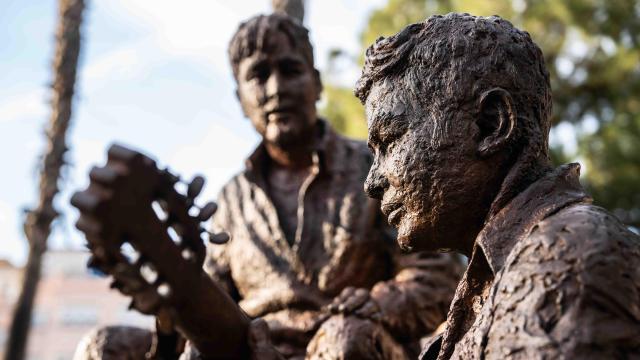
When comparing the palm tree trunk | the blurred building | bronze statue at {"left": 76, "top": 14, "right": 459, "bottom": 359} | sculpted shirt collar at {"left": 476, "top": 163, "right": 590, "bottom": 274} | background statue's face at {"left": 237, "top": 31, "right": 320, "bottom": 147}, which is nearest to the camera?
sculpted shirt collar at {"left": 476, "top": 163, "right": 590, "bottom": 274}

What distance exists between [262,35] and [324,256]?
1.09 metres

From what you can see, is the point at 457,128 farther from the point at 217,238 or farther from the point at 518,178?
the point at 217,238

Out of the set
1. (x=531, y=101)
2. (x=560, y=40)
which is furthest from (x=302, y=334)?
(x=560, y=40)

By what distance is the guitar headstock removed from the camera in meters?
2.44

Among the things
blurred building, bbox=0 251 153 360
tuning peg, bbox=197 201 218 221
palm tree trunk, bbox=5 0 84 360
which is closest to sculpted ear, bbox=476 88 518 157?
tuning peg, bbox=197 201 218 221

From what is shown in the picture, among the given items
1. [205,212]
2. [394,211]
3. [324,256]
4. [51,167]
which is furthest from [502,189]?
[51,167]

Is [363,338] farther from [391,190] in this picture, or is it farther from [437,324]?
[391,190]

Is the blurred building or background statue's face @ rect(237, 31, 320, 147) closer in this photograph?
background statue's face @ rect(237, 31, 320, 147)

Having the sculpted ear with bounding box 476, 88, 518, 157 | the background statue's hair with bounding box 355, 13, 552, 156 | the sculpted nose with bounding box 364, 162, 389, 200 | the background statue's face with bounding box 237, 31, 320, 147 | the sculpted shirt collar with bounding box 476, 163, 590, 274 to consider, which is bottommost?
the sculpted shirt collar with bounding box 476, 163, 590, 274

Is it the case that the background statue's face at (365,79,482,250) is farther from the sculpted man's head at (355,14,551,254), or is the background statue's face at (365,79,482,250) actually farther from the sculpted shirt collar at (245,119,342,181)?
the sculpted shirt collar at (245,119,342,181)

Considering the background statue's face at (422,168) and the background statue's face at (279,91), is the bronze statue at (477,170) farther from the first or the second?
the background statue's face at (279,91)

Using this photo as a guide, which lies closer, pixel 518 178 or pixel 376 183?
pixel 518 178

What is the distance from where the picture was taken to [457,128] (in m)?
2.71

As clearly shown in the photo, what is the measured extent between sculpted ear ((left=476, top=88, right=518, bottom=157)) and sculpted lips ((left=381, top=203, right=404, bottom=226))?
29 centimetres
